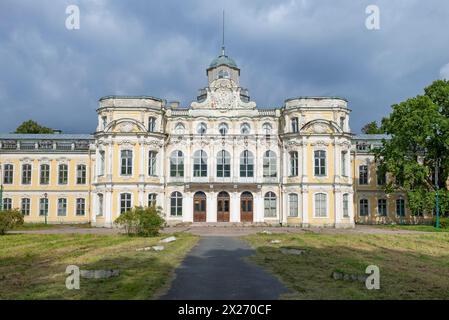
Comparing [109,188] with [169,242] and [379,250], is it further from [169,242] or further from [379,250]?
[379,250]

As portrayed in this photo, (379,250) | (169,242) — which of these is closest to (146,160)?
(169,242)

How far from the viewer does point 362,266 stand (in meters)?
18.1

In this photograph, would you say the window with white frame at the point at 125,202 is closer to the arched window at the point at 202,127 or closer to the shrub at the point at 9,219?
the arched window at the point at 202,127

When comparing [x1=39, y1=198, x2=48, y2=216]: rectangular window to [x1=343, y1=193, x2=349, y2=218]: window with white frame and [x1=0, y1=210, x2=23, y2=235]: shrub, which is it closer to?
[x1=0, y1=210, x2=23, y2=235]: shrub

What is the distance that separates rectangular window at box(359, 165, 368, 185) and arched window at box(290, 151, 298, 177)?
11274 millimetres

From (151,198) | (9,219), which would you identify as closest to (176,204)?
(151,198)

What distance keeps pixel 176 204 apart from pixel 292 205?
11654mm

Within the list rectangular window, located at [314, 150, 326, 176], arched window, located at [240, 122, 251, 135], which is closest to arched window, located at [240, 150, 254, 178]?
arched window, located at [240, 122, 251, 135]

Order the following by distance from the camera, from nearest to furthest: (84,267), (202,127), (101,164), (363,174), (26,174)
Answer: (84,267) < (101,164) < (202,127) < (26,174) < (363,174)

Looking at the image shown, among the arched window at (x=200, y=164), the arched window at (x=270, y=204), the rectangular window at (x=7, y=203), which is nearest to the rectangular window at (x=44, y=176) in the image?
the rectangular window at (x=7, y=203)

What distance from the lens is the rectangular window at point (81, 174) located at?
184 feet

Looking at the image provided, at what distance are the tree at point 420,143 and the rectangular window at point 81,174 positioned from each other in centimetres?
3235

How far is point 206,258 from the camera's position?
20719mm

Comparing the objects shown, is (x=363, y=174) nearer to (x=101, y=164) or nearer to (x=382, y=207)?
(x=382, y=207)
